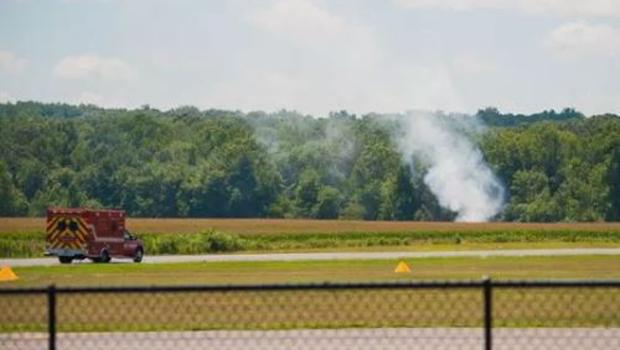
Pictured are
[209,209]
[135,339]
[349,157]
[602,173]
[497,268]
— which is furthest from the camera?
[349,157]

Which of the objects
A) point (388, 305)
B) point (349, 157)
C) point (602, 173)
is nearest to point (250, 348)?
point (388, 305)

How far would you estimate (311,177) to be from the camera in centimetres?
16450

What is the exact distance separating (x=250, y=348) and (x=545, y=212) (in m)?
138

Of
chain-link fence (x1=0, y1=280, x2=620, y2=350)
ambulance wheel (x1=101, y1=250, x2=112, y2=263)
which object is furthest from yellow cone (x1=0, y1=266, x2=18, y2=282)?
ambulance wheel (x1=101, y1=250, x2=112, y2=263)

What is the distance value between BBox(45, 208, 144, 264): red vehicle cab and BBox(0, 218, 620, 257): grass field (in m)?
5.49

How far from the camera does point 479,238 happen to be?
87.3m

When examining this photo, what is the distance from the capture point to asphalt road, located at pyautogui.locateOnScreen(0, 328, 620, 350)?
58.1ft

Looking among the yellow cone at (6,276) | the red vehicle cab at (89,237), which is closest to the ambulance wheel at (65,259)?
the red vehicle cab at (89,237)

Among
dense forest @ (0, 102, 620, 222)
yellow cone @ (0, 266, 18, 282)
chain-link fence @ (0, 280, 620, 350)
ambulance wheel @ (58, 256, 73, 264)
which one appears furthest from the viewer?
dense forest @ (0, 102, 620, 222)

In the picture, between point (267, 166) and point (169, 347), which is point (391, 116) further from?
point (169, 347)

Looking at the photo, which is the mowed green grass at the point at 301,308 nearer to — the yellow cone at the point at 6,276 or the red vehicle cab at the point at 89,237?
the yellow cone at the point at 6,276

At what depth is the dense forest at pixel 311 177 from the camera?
15475 centimetres

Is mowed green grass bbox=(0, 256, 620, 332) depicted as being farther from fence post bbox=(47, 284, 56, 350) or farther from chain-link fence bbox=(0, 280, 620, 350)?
fence post bbox=(47, 284, 56, 350)

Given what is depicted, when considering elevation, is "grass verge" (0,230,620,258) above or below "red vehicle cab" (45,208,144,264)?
below
